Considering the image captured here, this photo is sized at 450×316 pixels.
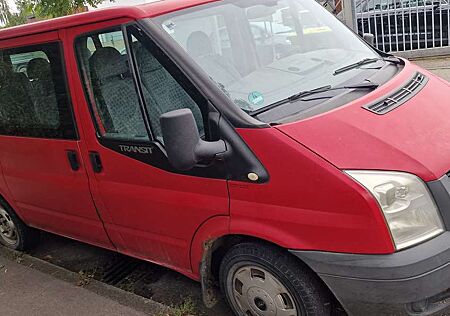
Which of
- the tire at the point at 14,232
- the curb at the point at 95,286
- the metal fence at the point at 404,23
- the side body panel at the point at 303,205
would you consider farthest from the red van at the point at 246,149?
the metal fence at the point at 404,23

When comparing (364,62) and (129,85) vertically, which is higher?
(129,85)

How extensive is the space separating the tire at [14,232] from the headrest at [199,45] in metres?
2.59

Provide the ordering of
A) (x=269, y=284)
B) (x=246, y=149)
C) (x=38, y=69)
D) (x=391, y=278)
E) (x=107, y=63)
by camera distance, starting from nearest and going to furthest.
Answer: (x=391, y=278) < (x=246, y=149) < (x=269, y=284) < (x=107, y=63) < (x=38, y=69)

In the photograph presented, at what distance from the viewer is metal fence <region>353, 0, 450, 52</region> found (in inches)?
337

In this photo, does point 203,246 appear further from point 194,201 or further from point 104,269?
point 104,269

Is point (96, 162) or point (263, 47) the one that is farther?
point (96, 162)

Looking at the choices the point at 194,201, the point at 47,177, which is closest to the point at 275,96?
the point at 194,201

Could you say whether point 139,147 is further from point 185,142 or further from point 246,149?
point 246,149

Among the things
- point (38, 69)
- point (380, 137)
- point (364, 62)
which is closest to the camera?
point (380, 137)

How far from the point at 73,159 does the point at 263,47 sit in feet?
5.01

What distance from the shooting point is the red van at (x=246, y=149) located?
226 cm

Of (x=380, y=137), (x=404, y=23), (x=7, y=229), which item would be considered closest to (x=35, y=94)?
(x=7, y=229)

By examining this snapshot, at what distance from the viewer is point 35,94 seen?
3.64 meters

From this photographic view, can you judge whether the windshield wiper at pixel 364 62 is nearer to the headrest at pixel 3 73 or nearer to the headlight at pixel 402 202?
the headlight at pixel 402 202
